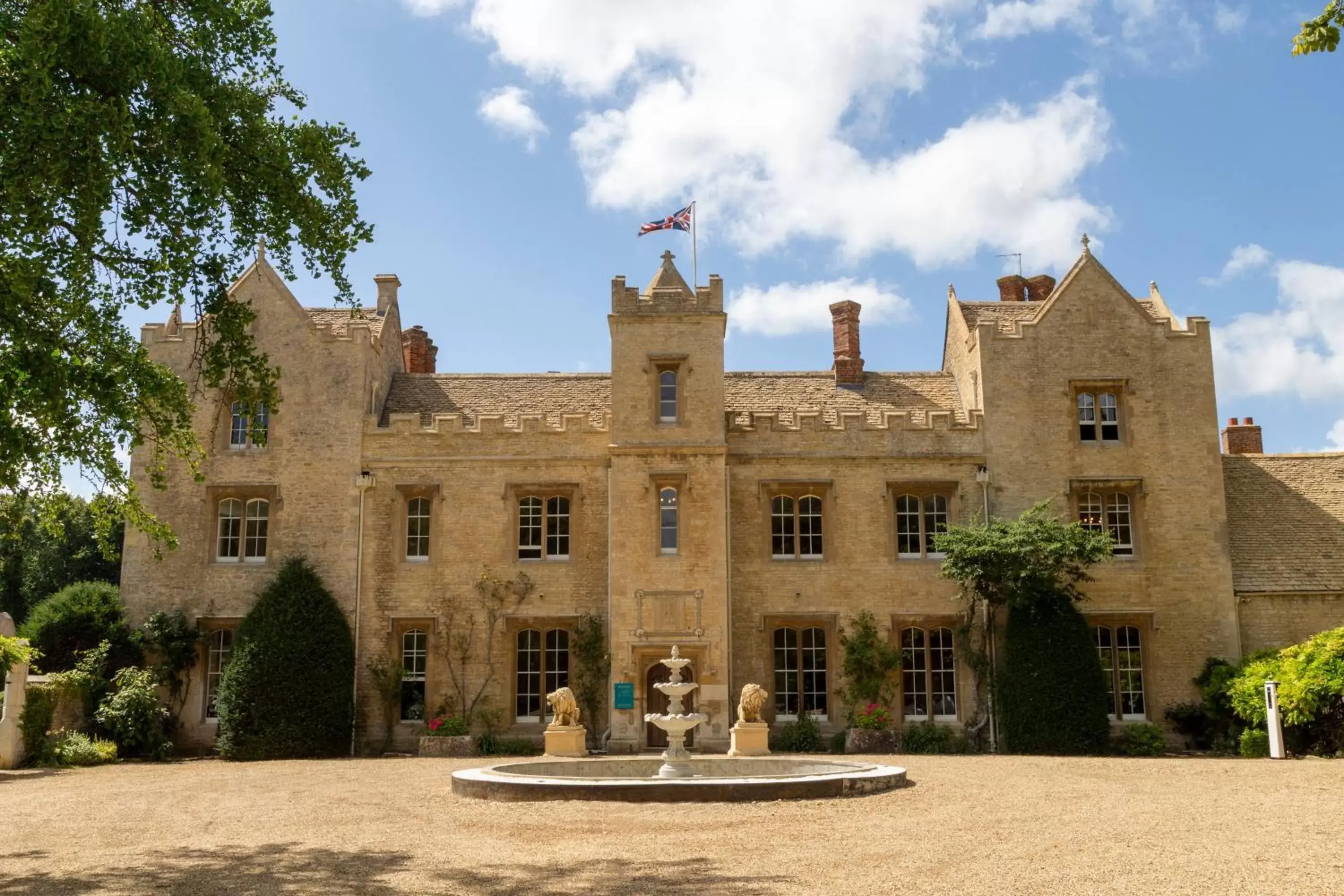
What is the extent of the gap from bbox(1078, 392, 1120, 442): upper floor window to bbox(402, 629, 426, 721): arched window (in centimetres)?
1481

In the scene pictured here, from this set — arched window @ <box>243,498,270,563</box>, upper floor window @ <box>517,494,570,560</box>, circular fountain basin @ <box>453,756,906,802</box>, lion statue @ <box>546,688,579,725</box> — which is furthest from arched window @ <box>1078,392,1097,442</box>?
arched window @ <box>243,498,270,563</box>

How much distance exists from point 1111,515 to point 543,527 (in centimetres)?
1209

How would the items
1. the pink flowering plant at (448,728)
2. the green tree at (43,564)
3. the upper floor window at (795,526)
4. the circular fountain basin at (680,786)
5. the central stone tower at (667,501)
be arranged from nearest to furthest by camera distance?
the circular fountain basin at (680,786), the pink flowering plant at (448,728), the central stone tower at (667,501), the upper floor window at (795,526), the green tree at (43,564)

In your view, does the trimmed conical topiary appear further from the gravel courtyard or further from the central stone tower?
the gravel courtyard

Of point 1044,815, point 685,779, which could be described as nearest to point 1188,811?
point 1044,815

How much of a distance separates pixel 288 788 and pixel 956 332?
18607mm

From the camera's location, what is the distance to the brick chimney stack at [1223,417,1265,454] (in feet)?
95.8

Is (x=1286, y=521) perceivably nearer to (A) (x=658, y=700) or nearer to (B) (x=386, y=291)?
(A) (x=658, y=700)

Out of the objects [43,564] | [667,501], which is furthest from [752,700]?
[43,564]

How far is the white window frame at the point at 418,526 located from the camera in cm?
2556

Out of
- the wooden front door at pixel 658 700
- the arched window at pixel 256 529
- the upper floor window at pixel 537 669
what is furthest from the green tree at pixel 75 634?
the wooden front door at pixel 658 700

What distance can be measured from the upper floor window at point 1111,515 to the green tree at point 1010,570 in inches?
36.4

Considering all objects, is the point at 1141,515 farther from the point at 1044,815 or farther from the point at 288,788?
the point at 288,788

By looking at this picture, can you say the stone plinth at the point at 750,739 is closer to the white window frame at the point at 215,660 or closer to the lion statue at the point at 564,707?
the lion statue at the point at 564,707
